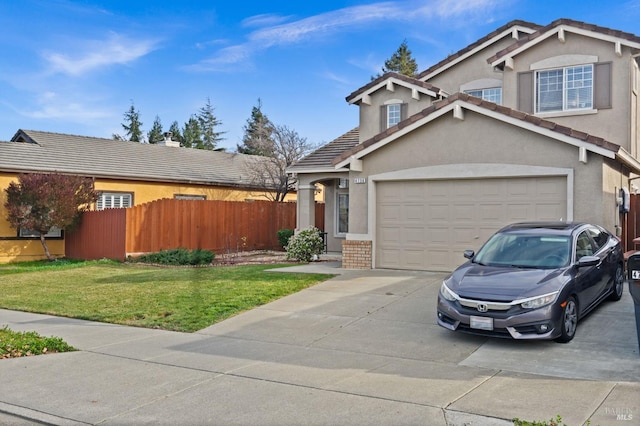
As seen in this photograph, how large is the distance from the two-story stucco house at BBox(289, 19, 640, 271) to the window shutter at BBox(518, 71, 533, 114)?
3cm

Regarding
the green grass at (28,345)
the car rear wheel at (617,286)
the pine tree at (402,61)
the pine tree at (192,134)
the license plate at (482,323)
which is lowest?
the green grass at (28,345)

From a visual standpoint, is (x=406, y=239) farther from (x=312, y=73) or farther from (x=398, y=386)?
(x=312, y=73)

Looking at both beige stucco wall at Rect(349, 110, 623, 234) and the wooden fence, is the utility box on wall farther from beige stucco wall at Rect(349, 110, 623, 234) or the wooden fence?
the wooden fence

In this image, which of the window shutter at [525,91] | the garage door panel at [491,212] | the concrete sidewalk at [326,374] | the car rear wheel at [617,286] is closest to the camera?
the concrete sidewalk at [326,374]

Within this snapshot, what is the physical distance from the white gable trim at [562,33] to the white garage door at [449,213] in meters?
4.87

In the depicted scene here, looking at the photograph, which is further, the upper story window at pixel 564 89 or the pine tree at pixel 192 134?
the pine tree at pixel 192 134

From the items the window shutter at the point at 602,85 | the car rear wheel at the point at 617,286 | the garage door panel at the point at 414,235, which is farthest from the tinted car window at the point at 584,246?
the window shutter at the point at 602,85

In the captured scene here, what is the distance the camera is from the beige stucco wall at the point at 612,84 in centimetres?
1530

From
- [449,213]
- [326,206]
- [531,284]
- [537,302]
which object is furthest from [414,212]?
[326,206]

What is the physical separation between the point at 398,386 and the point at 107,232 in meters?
17.1

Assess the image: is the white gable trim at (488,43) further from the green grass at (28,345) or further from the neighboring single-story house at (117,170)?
the green grass at (28,345)

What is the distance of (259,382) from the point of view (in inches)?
269

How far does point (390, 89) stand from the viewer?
1886 cm

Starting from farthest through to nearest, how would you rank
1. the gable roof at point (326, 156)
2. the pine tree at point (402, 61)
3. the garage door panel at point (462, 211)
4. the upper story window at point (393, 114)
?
the pine tree at point (402, 61)
the gable roof at point (326, 156)
the upper story window at point (393, 114)
the garage door panel at point (462, 211)
